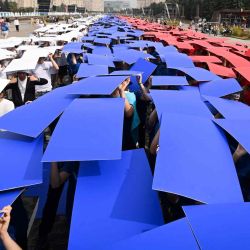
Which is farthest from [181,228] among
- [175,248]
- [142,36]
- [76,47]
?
[142,36]

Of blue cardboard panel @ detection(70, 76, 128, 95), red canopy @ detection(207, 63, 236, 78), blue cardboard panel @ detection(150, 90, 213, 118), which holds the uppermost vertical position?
blue cardboard panel @ detection(70, 76, 128, 95)

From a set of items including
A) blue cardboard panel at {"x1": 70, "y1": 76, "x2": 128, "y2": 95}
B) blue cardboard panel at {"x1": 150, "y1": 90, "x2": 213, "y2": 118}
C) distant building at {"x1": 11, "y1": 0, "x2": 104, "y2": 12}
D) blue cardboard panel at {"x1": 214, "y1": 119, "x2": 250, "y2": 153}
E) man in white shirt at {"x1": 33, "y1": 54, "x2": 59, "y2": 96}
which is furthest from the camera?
distant building at {"x1": 11, "y1": 0, "x2": 104, "y2": 12}

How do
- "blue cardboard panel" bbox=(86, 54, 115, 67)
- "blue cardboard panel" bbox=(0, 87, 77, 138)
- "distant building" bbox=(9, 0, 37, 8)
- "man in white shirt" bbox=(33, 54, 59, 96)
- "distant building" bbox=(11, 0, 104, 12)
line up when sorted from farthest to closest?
"distant building" bbox=(9, 0, 37, 8), "distant building" bbox=(11, 0, 104, 12), "man in white shirt" bbox=(33, 54, 59, 96), "blue cardboard panel" bbox=(86, 54, 115, 67), "blue cardboard panel" bbox=(0, 87, 77, 138)

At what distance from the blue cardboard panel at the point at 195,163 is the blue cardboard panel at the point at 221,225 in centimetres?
24

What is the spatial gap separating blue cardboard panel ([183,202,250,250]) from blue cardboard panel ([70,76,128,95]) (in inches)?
76.9

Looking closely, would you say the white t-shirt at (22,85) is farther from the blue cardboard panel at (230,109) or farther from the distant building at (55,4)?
the distant building at (55,4)

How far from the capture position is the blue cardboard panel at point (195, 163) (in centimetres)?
227

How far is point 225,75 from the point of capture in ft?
21.5

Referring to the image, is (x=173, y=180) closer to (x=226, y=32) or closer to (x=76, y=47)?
(x=76, y=47)

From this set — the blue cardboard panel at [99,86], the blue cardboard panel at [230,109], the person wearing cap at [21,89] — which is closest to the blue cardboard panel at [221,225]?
the blue cardboard panel at [230,109]

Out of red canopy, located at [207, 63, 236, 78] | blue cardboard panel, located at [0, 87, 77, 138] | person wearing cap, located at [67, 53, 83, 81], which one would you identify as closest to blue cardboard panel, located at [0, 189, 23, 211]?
blue cardboard panel, located at [0, 87, 77, 138]

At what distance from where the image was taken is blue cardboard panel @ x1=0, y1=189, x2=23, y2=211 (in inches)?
94.4

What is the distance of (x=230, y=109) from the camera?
3.84 metres

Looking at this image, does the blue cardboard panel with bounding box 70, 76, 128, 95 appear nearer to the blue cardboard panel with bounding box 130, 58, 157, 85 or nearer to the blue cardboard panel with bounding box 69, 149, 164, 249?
the blue cardboard panel with bounding box 69, 149, 164, 249
